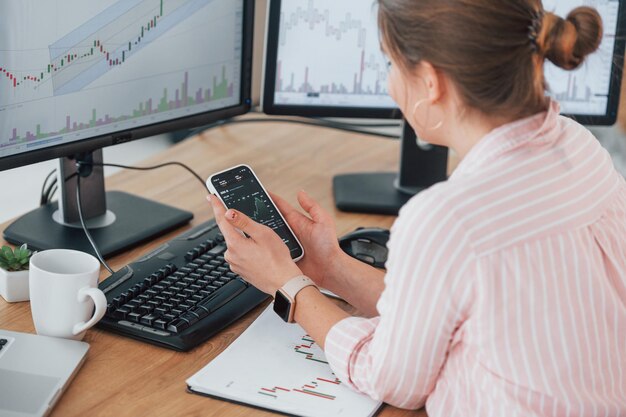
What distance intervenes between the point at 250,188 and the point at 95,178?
302mm

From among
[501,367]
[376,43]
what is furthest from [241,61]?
[501,367]

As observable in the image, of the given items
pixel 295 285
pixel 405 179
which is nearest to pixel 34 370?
pixel 295 285

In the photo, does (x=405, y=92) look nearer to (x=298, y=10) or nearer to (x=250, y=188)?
(x=250, y=188)

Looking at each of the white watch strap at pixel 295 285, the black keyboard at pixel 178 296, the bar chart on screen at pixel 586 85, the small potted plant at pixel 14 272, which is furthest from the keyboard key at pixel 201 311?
the bar chart on screen at pixel 586 85

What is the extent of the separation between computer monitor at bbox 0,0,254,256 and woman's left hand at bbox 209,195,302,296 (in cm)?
27

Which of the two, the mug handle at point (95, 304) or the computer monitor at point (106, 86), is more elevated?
the computer monitor at point (106, 86)

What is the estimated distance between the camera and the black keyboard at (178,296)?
105cm

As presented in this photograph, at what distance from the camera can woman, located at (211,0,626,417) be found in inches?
Result: 32.4

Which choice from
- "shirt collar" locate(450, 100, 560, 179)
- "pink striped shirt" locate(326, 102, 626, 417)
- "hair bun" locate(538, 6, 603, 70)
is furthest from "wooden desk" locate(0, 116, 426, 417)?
"hair bun" locate(538, 6, 603, 70)

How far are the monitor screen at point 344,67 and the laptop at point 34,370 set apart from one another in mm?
623

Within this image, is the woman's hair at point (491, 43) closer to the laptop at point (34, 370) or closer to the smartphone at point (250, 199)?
the smartphone at point (250, 199)

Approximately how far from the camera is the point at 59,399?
930 mm

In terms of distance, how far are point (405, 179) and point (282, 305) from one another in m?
0.61

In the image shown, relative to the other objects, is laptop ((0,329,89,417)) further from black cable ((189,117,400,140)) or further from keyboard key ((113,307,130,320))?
black cable ((189,117,400,140))
